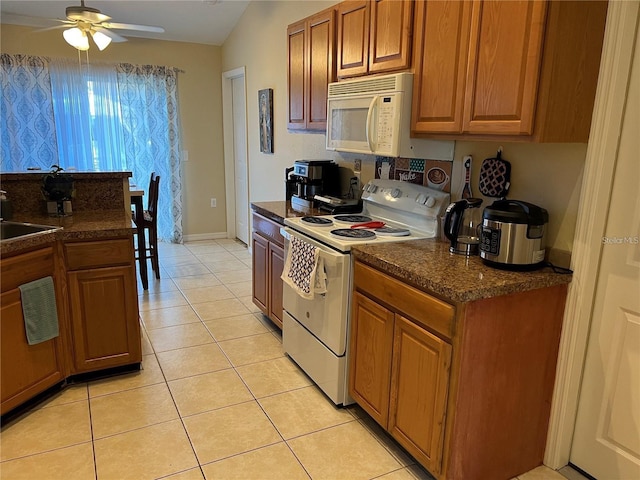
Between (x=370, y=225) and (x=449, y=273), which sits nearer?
(x=449, y=273)

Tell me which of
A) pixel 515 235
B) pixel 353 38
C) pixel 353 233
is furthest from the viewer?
pixel 353 38

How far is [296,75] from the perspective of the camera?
11.3 ft

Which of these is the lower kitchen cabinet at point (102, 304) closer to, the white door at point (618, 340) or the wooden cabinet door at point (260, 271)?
the wooden cabinet door at point (260, 271)

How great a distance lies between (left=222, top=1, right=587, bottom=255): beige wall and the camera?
1907 millimetres

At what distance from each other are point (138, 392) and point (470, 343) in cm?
187

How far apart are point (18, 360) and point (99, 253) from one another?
→ 64cm

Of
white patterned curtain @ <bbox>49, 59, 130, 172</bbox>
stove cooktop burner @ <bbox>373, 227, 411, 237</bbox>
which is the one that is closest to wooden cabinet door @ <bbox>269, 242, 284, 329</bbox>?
stove cooktop burner @ <bbox>373, 227, 411, 237</bbox>

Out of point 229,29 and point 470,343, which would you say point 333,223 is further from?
point 229,29

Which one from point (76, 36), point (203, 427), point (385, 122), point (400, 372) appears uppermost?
point (76, 36)

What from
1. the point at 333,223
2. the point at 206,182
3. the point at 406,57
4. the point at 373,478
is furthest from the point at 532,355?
the point at 206,182

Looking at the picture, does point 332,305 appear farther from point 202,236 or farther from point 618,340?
point 202,236

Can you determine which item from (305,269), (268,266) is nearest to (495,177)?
(305,269)

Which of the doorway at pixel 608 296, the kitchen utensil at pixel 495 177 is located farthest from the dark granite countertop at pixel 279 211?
the doorway at pixel 608 296

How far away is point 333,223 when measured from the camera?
108 inches
